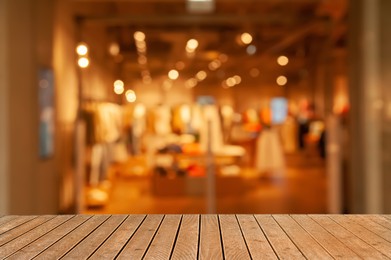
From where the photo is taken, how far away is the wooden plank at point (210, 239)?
2207 millimetres

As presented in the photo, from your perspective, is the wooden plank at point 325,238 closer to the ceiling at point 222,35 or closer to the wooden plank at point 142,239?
the wooden plank at point 142,239

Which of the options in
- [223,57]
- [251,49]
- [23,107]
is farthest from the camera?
[251,49]

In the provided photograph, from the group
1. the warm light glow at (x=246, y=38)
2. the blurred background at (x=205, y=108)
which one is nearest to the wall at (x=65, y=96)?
the blurred background at (x=205, y=108)

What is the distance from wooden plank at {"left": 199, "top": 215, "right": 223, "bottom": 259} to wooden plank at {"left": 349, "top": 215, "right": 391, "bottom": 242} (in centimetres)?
74

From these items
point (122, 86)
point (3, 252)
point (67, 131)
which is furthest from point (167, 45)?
point (3, 252)

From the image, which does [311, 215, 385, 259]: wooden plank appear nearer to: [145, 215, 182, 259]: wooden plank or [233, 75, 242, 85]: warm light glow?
[145, 215, 182, 259]: wooden plank

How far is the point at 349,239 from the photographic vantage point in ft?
8.25

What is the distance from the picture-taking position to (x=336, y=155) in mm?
7262

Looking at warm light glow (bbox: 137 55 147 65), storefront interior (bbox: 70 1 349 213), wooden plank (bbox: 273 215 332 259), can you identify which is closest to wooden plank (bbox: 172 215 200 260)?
wooden plank (bbox: 273 215 332 259)

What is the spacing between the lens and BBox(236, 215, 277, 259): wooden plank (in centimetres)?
221

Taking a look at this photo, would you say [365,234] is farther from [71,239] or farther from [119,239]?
[71,239]

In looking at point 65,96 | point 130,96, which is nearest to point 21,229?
point 65,96

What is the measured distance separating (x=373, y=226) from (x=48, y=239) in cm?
158

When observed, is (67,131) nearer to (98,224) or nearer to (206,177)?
(206,177)
